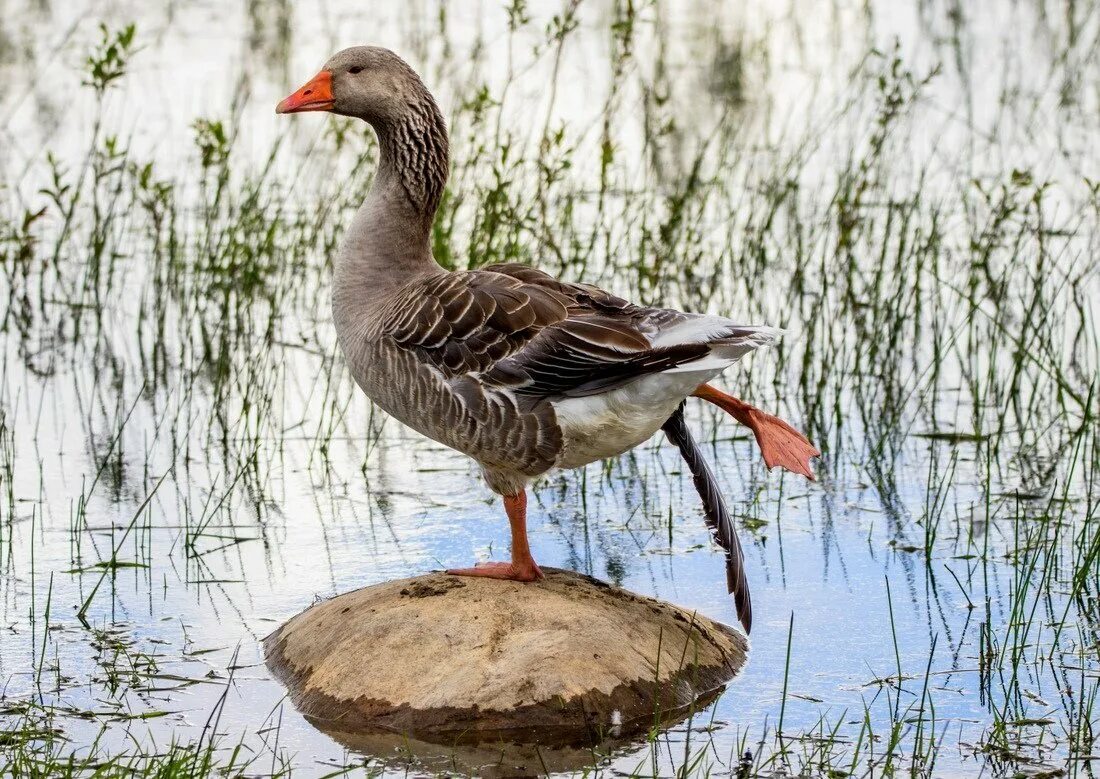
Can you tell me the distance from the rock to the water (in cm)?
17

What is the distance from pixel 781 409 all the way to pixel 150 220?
544 cm

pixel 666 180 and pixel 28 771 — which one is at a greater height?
pixel 666 180

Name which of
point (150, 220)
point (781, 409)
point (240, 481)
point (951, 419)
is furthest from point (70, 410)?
point (951, 419)

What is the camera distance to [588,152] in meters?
13.4

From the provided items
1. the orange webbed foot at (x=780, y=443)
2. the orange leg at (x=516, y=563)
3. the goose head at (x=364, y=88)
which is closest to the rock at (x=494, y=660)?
the orange leg at (x=516, y=563)

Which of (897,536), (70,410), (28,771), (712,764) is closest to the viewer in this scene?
(28,771)

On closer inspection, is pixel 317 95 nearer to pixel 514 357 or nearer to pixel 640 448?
pixel 514 357

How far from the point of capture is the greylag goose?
6336 millimetres

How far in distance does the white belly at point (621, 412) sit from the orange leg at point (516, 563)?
0.35 metres

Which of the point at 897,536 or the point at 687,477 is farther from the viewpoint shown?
the point at 687,477

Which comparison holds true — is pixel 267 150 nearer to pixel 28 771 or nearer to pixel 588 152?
pixel 588 152

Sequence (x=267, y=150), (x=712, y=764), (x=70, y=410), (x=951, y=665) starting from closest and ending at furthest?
(x=712, y=764), (x=951, y=665), (x=70, y=410), (x=267, y=150)

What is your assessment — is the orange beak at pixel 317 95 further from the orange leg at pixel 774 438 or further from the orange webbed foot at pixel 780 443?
the orange webbed foot at pixel 780 443

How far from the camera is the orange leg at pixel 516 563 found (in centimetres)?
675
